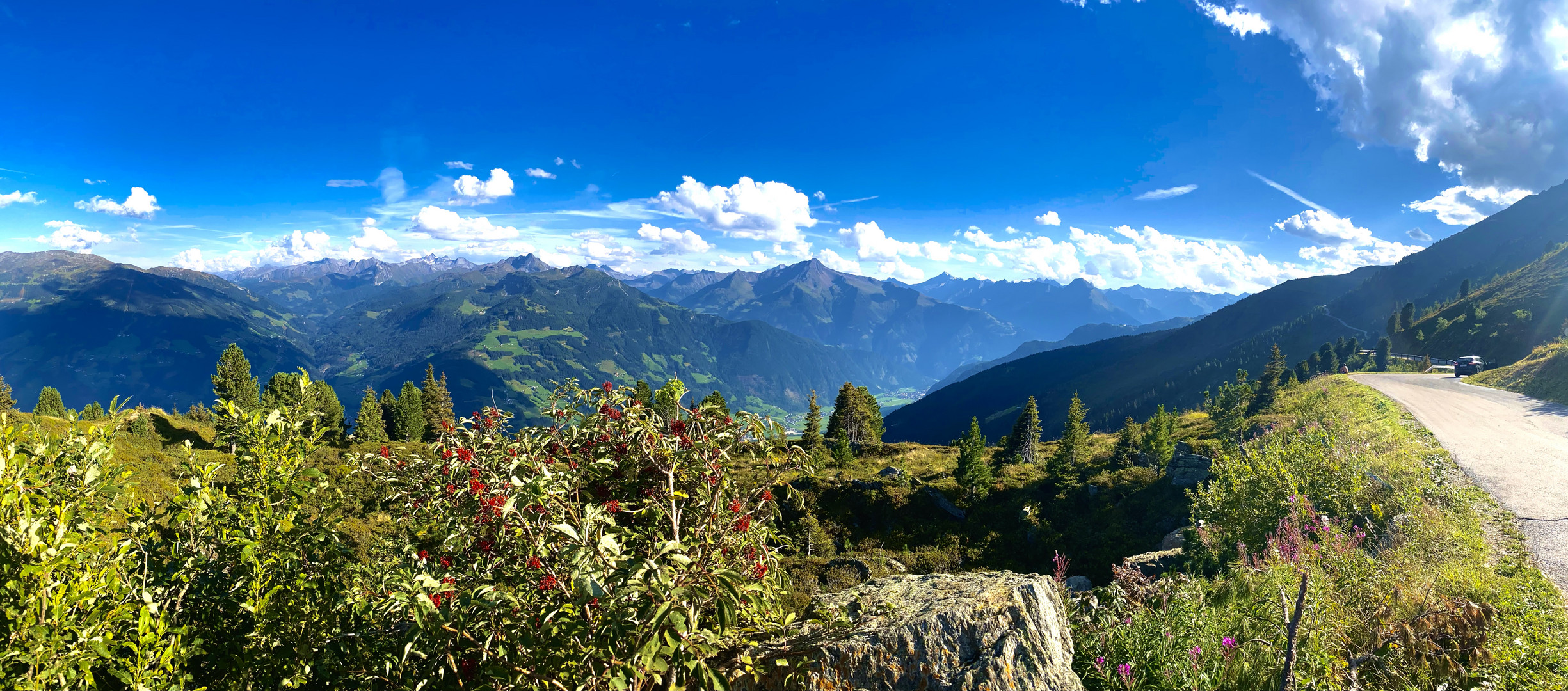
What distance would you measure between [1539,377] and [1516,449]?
2308cm

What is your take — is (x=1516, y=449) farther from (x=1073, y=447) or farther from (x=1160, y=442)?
(x=1073, y=447)

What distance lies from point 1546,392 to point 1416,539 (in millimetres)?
34193

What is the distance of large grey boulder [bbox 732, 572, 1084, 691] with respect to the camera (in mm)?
5410

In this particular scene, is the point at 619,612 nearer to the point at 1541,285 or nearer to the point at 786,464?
the point at 786,464

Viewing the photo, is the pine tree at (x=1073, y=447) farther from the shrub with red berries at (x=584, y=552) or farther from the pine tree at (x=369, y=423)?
the pine tree at (x=369, y=423)

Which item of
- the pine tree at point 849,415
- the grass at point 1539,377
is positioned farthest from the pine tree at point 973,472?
the grass at point 1539,377

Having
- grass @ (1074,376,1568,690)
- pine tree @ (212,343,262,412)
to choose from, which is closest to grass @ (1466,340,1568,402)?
grass @ (1074,376,1568,690)

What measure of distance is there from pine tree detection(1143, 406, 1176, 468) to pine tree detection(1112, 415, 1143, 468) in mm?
1283

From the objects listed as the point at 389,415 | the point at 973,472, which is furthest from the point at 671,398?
the point at 389,415

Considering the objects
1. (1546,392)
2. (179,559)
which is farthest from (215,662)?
(1546,392)

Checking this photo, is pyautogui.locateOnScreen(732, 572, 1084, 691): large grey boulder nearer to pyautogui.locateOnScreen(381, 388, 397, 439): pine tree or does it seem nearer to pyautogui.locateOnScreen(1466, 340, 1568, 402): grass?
pyautogui.locateOnScreen(1466, 340, 1568, 402): grass

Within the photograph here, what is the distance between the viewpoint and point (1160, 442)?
3678cm

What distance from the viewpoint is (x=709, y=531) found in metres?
4.07

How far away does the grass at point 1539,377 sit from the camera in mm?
28375
